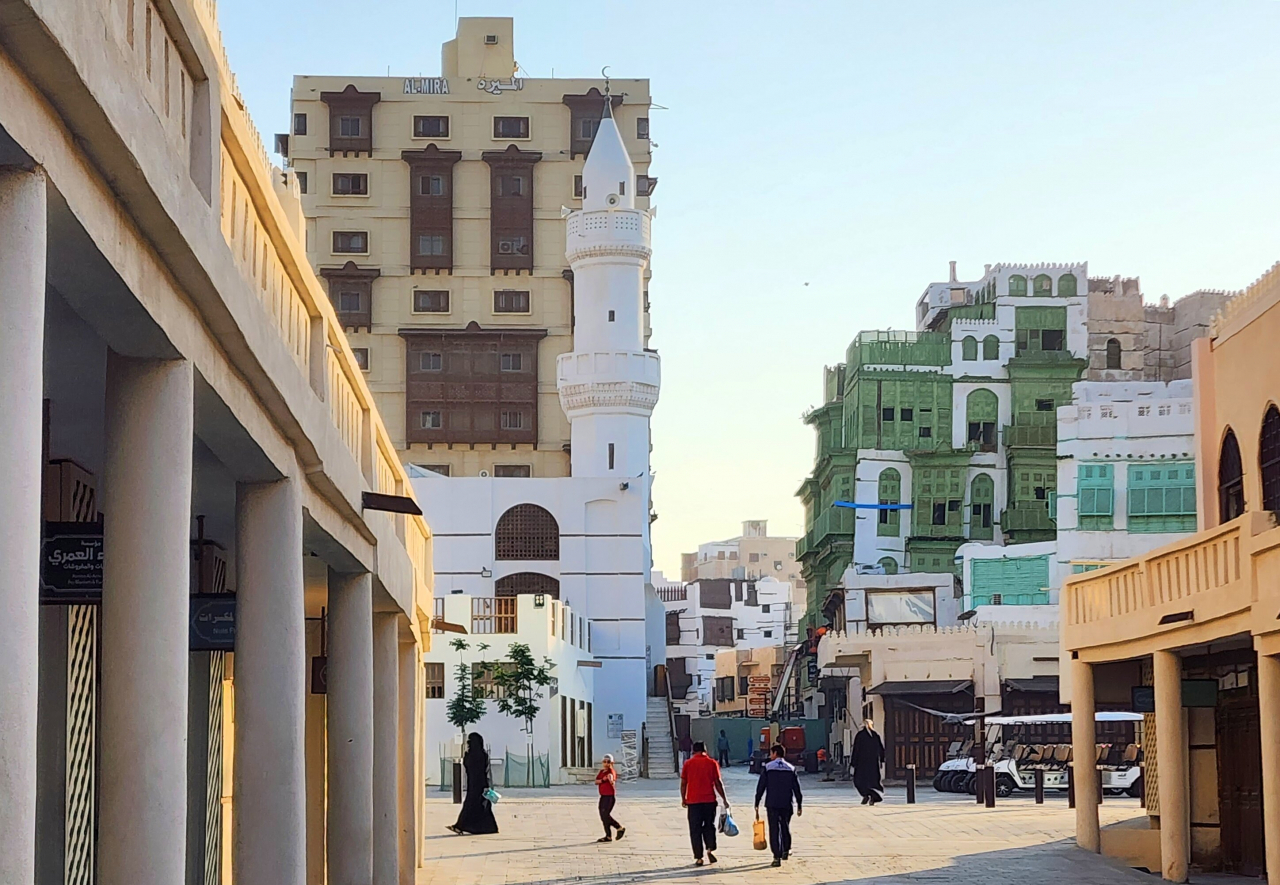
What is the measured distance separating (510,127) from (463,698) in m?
38.3

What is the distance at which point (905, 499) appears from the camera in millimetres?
71688

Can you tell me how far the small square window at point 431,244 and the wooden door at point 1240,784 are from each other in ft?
199

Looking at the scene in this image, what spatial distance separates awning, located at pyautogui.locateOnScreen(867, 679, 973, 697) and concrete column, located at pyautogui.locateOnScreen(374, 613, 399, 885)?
36390mm

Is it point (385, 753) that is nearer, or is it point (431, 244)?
point (385, 753)

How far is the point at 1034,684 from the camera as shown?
53.3 meters

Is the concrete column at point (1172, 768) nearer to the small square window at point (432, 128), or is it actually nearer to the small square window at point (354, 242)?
the small square window at point (354, 242)

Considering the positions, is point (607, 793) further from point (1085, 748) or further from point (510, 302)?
point (510, 302)

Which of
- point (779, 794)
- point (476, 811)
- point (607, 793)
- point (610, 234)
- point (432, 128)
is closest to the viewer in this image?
point (779, 794)

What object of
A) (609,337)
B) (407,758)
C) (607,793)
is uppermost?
(609,337)

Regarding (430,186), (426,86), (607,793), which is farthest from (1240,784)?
(426,86)

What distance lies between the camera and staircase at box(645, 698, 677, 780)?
6016cm

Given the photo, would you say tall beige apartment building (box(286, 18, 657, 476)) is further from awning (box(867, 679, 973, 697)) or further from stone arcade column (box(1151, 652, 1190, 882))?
stone arcade column (box(1151, 652, 1190, 882))

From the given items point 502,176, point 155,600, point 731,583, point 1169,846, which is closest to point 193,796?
point 155,600

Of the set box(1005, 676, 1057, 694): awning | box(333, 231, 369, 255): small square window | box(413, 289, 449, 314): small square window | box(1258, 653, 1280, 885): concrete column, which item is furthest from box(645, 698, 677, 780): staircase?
box(1258, 653, 1280, 885): concrete column
